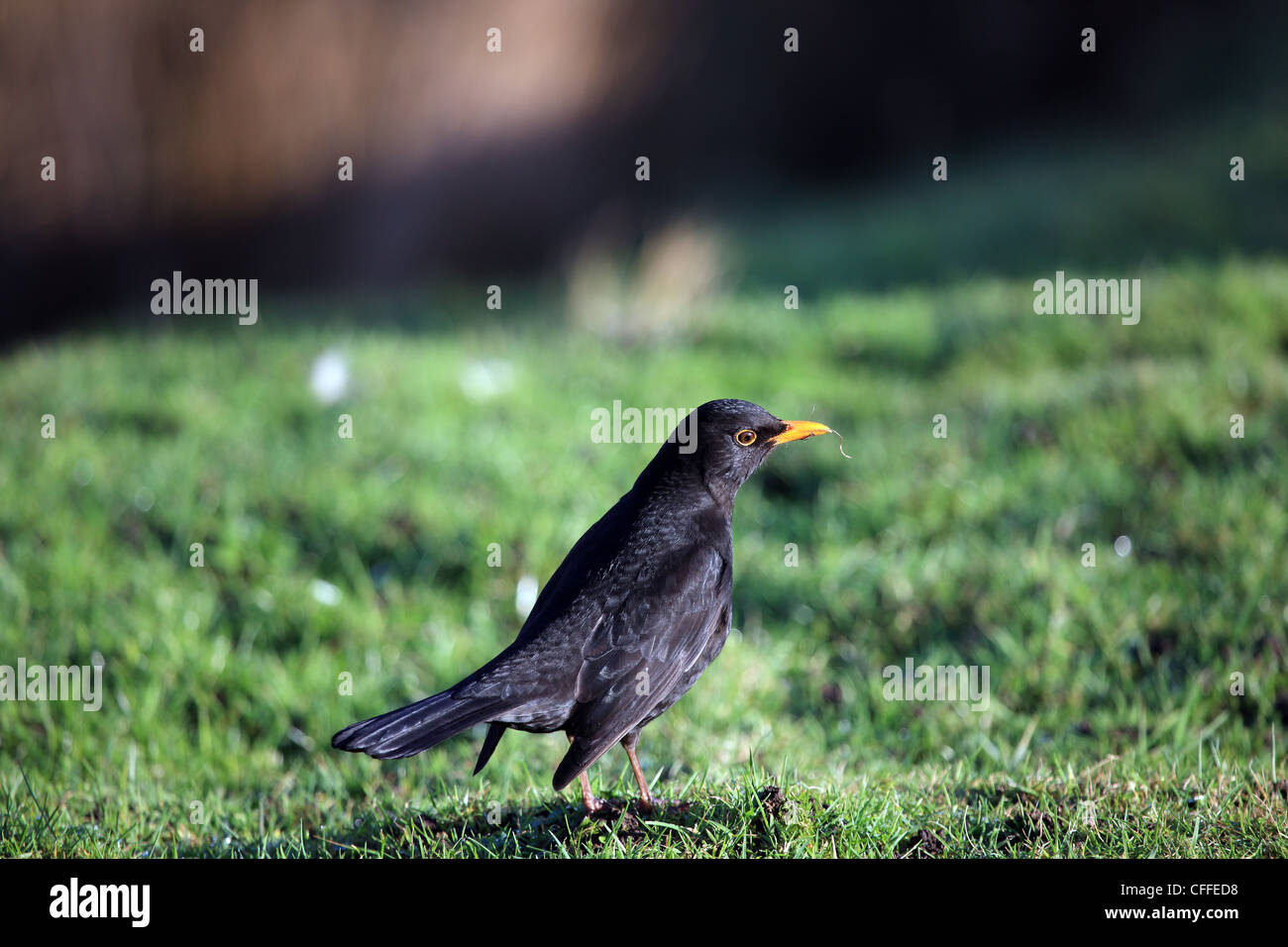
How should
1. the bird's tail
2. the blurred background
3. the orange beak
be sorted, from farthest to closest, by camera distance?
1. the blurred background
2. the orange beak
3. the bird's tail

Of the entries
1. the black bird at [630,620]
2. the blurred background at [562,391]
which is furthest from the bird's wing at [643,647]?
the blurred background at [562,391]

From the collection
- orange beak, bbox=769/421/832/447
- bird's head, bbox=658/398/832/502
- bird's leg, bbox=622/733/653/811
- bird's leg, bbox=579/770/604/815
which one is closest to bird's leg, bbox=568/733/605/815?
bird's leg, bbox=579/770/604/815

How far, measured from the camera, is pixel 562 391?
23.1 ft

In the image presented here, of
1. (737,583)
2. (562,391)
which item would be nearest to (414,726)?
(737,583)

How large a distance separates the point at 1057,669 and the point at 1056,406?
2.34 meters

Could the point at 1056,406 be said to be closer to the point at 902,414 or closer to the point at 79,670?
the point at 902,414

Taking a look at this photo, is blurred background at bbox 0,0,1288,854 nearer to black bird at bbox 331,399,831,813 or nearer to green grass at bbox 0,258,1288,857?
green grass at bbox 0,258,1288,857

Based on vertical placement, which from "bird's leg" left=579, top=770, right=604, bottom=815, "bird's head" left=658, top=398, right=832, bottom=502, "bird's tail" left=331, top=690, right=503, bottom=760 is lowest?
"bird's leg" left=579, top=770, right=604, bottom=815

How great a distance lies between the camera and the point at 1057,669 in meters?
4.21

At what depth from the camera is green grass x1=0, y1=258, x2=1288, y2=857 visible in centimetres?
311

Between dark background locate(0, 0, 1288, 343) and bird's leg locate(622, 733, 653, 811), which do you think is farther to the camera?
dark background locate(0, 0, 1288, 343)

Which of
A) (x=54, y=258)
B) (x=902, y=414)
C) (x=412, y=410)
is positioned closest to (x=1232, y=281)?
(x=902, y=414)

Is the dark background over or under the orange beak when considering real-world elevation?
over

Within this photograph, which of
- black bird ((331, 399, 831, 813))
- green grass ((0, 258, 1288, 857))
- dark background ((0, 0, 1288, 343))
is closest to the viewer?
black bird ((331, 399, 831, 813))
